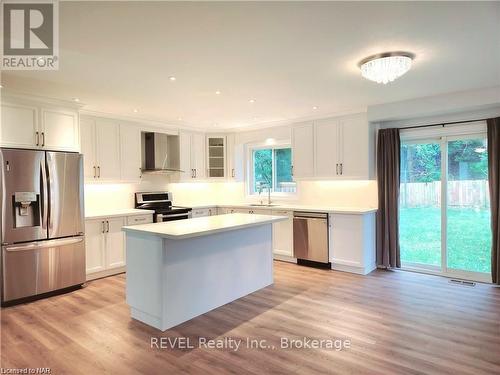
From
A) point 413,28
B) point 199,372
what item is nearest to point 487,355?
point 199,372

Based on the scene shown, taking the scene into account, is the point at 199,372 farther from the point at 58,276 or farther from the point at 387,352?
the point at 58,276

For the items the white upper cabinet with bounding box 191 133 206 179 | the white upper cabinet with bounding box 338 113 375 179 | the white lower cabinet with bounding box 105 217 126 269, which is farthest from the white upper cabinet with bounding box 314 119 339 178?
the white lower cabinet with bounding box 105 217 126 269

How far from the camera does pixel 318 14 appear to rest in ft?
7.09

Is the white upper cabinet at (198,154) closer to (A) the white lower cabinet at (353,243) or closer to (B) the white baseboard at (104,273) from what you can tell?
(B) the white baseboard at (104,273)

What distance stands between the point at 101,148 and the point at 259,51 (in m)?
3.38

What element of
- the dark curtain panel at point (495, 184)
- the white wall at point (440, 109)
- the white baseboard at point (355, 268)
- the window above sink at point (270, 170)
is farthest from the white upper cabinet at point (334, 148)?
the dark curtain panel at point (495, 184)

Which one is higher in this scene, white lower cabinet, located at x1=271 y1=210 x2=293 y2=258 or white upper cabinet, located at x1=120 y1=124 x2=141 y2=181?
white upper cabinet, located at x1=120 y1=124 x2=141 y2=181

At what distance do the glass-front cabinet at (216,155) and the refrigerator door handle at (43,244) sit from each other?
10.1ft

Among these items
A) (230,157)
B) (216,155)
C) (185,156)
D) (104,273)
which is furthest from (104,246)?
(230,157)

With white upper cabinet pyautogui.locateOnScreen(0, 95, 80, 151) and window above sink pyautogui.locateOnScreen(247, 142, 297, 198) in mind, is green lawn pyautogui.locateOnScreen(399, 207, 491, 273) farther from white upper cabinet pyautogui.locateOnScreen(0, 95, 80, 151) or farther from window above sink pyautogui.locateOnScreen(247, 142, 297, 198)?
white upper cabinet pyautogui.locateOnScreen(0, 95, 80, 151)

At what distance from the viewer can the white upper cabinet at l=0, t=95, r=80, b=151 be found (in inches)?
146

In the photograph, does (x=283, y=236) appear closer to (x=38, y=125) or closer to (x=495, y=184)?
(x=495, y=184)

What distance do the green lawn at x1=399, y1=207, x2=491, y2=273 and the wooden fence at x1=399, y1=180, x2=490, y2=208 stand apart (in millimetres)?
85

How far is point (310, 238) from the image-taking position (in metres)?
5.13
